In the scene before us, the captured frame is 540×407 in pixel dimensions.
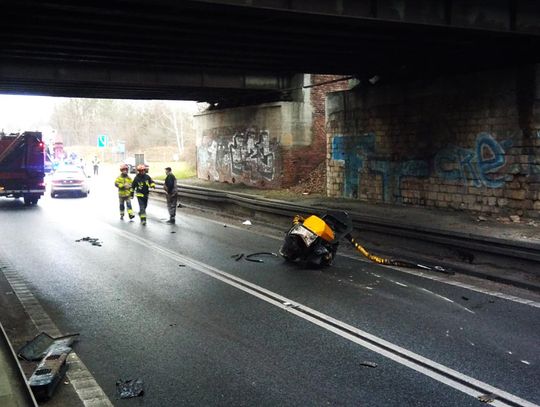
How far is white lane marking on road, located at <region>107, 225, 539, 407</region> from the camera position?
464 centimetres

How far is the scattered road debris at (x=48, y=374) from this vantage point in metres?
4.56

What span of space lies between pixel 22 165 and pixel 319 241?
1724 centimetres

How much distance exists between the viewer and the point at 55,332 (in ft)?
20.6

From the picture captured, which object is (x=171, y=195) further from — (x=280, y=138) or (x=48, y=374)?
(x=48, y=374)

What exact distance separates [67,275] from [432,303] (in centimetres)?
597

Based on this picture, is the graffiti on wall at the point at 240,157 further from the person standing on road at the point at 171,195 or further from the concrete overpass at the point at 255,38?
the person standing on road at the point at 171,195

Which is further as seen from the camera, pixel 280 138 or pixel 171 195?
pixel 280 138

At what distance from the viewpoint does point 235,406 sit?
436cm

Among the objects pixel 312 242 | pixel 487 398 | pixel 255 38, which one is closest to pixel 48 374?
pixel 487 398

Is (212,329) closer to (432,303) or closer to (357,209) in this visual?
(432,303)

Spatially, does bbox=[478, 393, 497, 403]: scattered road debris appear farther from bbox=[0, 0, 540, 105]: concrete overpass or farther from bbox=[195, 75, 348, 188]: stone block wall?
bbox=[195, 75, 348, 188]: stone block wall

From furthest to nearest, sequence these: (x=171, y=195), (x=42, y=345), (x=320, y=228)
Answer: (x=171, y=195) < (x=320, y=228) < (x=42, y=345)

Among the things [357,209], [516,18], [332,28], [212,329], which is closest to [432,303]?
[212,329]

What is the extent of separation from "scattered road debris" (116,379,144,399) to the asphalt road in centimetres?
8
